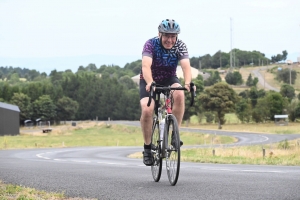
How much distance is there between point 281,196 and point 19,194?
3.29 metres

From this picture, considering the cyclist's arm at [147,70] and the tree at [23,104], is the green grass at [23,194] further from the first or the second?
the tree at [23,104]

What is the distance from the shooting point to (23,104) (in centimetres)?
14350

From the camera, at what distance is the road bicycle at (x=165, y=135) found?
887 cm

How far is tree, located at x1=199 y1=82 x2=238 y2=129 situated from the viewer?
102 m

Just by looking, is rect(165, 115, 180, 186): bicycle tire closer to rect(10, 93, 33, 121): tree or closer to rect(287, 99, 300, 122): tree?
rect(287, 99, 300, 122): tree

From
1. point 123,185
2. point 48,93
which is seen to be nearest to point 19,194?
point 123,185

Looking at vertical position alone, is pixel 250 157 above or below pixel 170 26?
below

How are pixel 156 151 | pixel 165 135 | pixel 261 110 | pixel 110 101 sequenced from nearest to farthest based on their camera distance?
pixel 165 135
pixel 156 151
pixel 261 110
pixel 110 101

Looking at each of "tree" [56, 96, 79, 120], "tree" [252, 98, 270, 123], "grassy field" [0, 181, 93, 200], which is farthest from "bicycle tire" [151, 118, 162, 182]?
"tree" [56, 96, 79, 120]

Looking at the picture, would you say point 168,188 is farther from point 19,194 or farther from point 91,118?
point 91,118

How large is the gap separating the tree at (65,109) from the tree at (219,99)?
53.6 m

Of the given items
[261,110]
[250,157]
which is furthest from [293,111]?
[250,157]

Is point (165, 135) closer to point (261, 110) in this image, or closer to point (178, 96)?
point (178, 96)

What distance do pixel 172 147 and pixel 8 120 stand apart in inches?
3366
